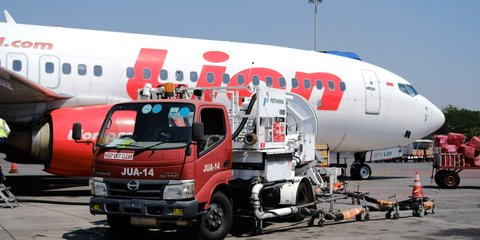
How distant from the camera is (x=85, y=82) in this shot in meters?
16.8

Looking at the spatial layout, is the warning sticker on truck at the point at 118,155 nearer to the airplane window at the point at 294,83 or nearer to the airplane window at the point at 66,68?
the airplane window at the point at 66,68

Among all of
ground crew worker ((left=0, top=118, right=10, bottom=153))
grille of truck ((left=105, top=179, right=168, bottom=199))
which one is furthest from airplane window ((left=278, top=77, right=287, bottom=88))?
grille of truck ((left=105, top=179, right=168, bottom=199))

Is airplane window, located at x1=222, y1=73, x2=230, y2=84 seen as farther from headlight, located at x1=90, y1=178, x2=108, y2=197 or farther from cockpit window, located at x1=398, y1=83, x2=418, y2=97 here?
headlight, located at x1=90, y1=178, x2=108, y2=197

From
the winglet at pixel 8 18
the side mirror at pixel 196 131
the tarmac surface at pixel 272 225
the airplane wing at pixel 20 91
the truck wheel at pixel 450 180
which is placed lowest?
the tarmac surface at pixel 272 225

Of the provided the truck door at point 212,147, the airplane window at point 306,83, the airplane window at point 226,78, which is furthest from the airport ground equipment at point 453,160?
the truck door at point 212,147

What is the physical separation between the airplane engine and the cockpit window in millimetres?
11526

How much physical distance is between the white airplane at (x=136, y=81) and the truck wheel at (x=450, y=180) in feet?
7.82

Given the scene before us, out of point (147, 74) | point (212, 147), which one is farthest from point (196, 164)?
point (147, 74)

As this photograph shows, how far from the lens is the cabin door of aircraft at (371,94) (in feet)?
67.8

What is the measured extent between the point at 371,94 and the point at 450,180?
13.0 feet

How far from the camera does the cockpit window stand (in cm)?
2200

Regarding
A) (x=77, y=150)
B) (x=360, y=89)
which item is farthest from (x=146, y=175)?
(x=360, y=89)

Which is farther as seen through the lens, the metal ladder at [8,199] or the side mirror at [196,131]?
the metal ladder at [8,199]

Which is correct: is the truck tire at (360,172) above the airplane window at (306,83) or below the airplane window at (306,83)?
below
